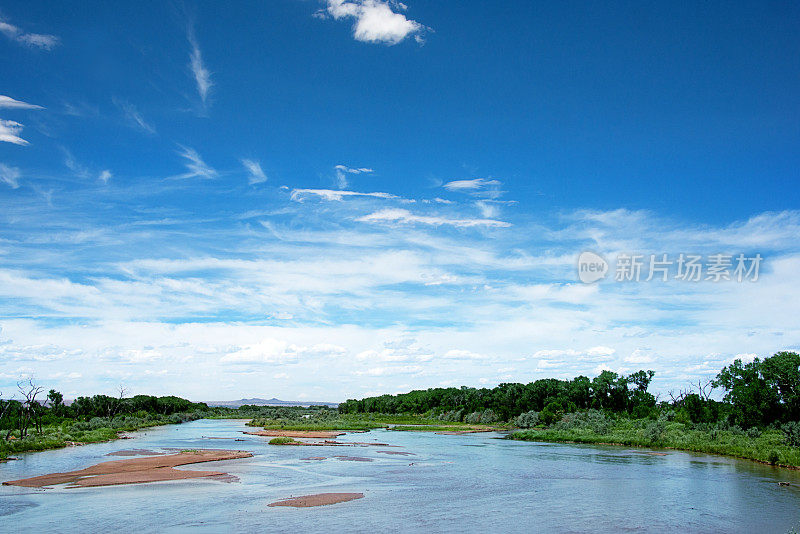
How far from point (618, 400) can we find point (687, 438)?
4713 centimetres

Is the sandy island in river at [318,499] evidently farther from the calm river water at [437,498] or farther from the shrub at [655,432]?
the shrub at [655,432]

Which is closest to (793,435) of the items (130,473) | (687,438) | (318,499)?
(687,438)

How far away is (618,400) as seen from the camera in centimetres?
10231

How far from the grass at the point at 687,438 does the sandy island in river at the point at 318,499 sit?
31.2 meters

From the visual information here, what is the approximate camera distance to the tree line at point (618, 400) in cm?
5531

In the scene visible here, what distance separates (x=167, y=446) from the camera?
5888cm

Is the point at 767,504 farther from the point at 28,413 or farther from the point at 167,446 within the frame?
the point at 28,413

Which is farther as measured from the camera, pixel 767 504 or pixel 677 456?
pixel 677 456

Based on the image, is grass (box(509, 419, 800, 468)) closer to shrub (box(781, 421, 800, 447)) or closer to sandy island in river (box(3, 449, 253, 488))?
shrub (box(781, 421, 800, 447))

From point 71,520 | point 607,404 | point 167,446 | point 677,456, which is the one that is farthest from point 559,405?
point 71,520

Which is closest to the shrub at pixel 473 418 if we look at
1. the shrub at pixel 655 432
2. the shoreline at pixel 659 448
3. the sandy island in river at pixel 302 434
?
the sandy island in river at pixel 302 434

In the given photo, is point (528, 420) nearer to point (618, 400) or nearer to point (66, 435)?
point (618, 400)

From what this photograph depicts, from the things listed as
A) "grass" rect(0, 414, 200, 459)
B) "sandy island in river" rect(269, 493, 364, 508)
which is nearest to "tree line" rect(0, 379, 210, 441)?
"grass" rect(0, 414, 200, 459)

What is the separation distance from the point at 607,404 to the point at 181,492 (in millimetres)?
88709
